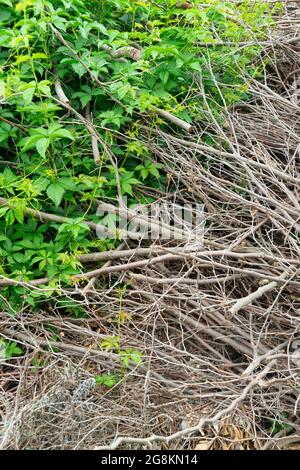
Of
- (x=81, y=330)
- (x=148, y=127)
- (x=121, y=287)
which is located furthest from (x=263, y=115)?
(x=81, y=330)

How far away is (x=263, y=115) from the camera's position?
3748 millimetres

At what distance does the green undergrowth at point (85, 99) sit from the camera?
303 cm

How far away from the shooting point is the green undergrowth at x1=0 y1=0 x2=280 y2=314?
3.03m

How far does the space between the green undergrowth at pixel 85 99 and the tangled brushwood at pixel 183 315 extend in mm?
41

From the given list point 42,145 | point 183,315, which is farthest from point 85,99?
point 183,315

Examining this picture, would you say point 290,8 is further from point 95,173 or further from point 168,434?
point 168,434

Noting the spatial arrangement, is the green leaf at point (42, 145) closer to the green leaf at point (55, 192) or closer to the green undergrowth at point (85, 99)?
the green undergrowth at point (85, 99)

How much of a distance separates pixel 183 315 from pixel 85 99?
3.95 ft

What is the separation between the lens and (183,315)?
3.00 meters

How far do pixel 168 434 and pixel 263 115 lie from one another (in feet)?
6.38

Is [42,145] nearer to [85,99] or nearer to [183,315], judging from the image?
[85,99]

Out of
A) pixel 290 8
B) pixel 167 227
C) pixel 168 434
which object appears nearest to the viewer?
pixel 168 434

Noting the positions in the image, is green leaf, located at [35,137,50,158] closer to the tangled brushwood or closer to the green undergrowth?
the green undergrowth

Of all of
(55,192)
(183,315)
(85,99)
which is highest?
(85,99)
